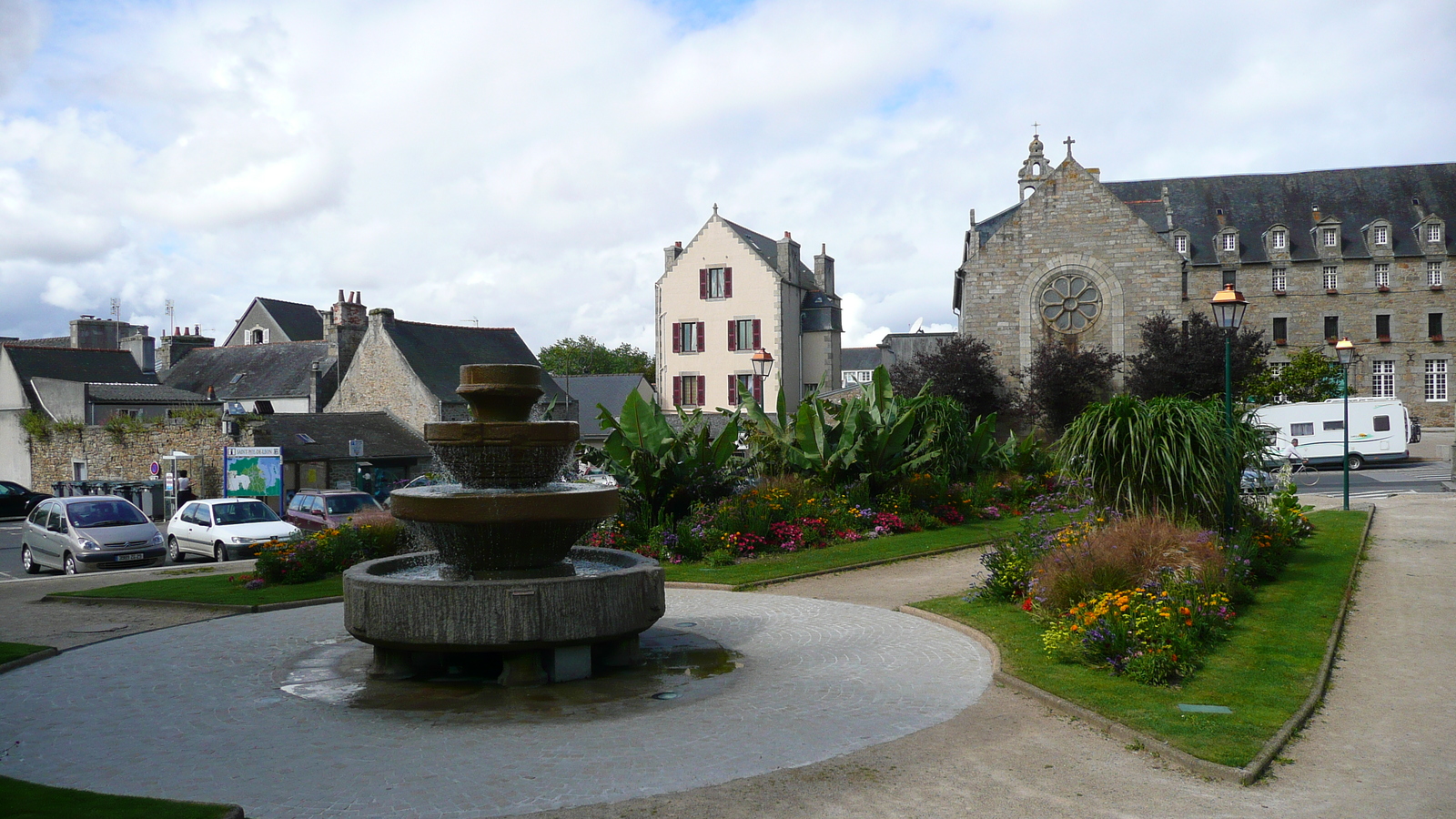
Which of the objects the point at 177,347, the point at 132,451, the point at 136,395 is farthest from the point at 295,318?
the point at 132,451

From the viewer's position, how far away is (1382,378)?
58062mm

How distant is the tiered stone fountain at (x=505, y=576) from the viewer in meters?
8.47

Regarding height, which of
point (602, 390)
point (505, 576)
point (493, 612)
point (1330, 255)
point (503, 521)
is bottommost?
point (493, 612)

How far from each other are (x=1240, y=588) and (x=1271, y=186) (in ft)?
199

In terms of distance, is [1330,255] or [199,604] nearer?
[199,604]

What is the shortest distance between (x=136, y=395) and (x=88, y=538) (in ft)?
82.2

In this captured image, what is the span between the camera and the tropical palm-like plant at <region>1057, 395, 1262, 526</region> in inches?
488

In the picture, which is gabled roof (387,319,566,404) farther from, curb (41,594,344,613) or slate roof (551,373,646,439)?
curb (41,594,344,613)

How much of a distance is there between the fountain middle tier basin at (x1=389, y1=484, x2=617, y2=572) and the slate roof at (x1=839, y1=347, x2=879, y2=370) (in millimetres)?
85365

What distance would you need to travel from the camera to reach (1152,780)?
6.12 metres

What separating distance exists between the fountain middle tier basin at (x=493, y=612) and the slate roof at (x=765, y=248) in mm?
46944

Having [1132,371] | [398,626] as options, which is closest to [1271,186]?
[1132,371]

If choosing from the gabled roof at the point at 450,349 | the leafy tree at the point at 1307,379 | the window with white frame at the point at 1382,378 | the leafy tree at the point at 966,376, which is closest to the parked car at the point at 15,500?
the gabled roof at the point at 450,349

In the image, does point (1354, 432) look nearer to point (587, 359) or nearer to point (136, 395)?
point (136, 395)
